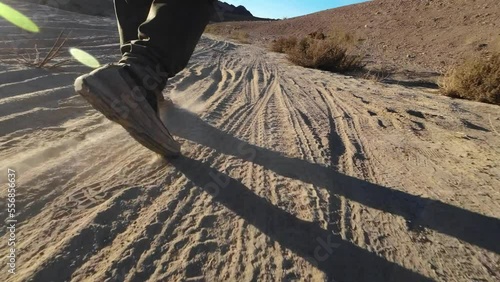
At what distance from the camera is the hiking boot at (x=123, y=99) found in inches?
40.9

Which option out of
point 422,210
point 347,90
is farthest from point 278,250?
point 347,90

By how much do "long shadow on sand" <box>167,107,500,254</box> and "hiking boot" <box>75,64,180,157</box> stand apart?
430 millimetres

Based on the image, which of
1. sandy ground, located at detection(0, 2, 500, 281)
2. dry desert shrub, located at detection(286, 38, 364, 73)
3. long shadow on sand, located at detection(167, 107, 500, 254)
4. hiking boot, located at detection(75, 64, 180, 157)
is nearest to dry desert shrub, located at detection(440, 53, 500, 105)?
sandy ground, located at detection(0, 2, 500, 281)

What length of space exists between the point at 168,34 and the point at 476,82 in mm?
3323

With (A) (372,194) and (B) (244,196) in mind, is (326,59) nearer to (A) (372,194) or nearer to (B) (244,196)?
(A) (372,194)

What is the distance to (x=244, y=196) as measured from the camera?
47.9 inches

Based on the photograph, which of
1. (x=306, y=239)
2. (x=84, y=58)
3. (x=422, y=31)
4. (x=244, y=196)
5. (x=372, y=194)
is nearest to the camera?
(x=306, y=239)

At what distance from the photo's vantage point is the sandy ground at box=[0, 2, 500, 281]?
0.90 metres

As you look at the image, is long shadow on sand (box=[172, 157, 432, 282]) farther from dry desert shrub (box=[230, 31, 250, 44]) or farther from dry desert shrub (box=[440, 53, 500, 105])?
dry desert shrub (box=[230, 31, 250, 44])

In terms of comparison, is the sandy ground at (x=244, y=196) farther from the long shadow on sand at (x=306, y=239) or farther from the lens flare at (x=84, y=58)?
the lens flare at (x=84, y=58)

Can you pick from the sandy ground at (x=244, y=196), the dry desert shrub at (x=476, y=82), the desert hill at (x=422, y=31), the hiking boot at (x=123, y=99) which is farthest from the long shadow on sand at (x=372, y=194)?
the desert hill at (x=422, y=31)

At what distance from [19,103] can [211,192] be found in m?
1.18

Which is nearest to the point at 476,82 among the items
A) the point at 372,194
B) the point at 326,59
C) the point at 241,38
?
the point at 326,59

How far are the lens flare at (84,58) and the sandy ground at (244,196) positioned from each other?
2.90 ft
